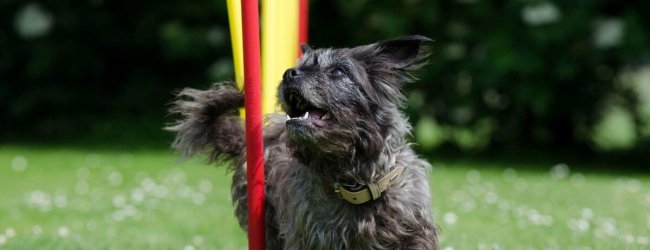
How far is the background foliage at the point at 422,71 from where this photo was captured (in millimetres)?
12117

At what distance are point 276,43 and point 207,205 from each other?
3540 millimetres

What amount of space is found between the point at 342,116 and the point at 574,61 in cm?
830

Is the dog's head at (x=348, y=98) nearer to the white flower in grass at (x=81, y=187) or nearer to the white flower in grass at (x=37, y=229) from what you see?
the white flower in grass at (x=37, y=229)

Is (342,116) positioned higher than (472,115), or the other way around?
→ (342,116)

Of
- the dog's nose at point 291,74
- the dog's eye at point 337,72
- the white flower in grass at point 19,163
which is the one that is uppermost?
the dog's nose at point 291,74

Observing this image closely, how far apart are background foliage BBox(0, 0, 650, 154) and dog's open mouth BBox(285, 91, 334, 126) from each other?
25.5 feet

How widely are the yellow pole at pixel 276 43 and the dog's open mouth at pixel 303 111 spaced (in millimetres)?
1382

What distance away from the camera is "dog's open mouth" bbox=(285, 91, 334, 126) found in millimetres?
4445

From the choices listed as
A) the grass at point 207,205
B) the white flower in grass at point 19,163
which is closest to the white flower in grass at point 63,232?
the grass at point 207,205

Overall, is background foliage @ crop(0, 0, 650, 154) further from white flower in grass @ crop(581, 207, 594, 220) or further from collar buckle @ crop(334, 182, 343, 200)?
collar buckle @ crop(334, 182, 343, 200)

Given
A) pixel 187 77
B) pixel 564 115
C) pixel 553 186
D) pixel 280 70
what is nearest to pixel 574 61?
pixel 564 115

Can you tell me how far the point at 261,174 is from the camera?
5.11m

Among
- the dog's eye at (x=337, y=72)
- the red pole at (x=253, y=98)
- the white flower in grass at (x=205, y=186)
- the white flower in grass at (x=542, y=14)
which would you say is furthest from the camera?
the white flower in grass at (x=542, y=14)

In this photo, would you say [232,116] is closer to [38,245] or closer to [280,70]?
[280,70]
